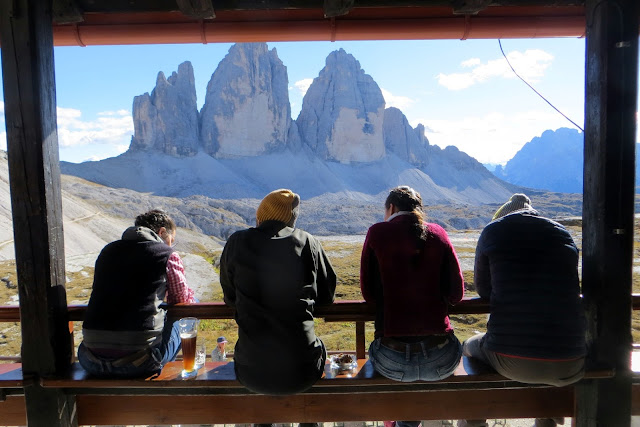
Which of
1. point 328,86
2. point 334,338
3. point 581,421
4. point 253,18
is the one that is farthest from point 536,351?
point 328,86

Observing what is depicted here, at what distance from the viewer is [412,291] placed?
6.91 ft

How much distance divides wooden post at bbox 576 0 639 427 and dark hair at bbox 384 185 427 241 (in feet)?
3.38

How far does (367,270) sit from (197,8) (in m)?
1.72

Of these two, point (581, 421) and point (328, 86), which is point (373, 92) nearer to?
point (328, 86)

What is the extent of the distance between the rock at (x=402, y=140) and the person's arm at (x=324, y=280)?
10536 cm

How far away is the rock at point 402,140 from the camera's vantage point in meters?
106

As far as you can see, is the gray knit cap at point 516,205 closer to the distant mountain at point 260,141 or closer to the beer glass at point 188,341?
the beer glass at point 188,341

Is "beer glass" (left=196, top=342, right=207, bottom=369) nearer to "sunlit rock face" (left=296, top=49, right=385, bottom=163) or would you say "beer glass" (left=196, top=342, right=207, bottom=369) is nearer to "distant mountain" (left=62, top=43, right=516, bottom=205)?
"distant mountain" (left=62, top=43, right=516, bottom=205)

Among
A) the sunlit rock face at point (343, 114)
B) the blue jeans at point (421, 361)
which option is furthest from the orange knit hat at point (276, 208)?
the sunlit rock face at point (343, 114)

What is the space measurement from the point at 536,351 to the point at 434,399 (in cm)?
74

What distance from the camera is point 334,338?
40.2 ft

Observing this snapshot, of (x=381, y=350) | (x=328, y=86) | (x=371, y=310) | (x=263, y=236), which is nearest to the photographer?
(x=263, y=236)

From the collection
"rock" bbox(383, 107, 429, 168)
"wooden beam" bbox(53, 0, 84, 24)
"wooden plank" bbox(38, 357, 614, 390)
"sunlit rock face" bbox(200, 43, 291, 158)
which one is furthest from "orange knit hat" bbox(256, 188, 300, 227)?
"rock" bbox(383, 107, 429, 168)

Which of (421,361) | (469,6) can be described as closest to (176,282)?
(421,361)
